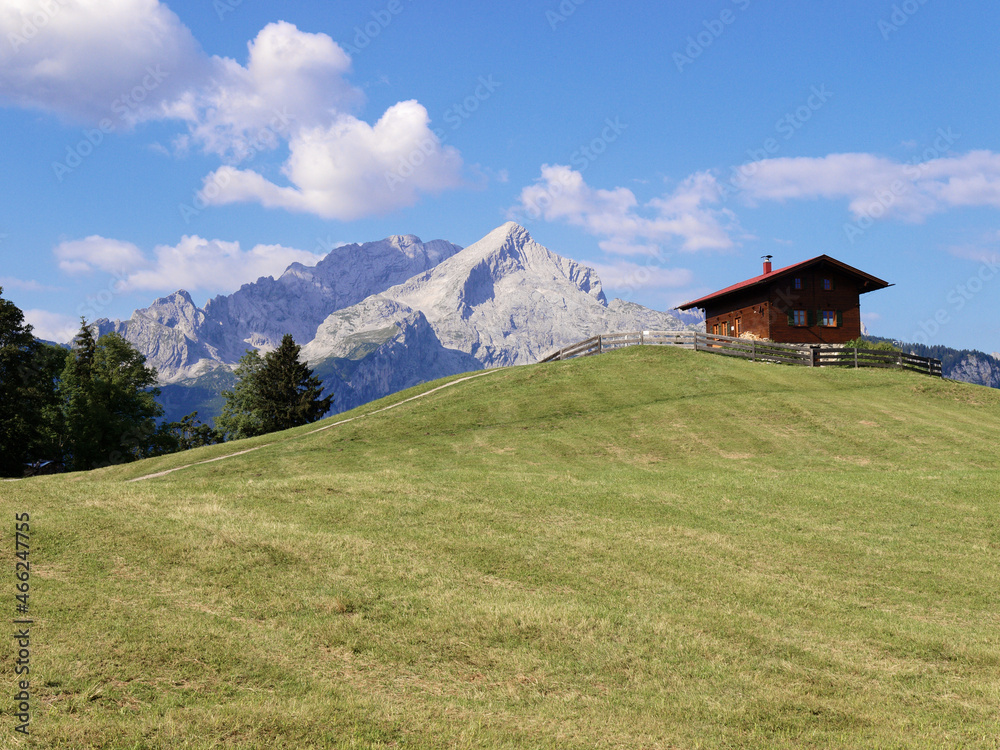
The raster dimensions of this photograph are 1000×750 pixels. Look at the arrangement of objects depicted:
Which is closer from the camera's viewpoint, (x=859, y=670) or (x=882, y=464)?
(x=859, y=670)

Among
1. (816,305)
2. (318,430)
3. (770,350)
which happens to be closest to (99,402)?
(318,430)

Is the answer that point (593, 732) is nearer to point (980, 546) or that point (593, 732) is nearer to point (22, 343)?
point (980, 546)

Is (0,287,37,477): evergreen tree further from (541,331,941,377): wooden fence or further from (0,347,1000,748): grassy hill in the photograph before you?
(541,331,941,377): wooden fence

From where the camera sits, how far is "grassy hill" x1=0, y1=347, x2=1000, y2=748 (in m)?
8.09

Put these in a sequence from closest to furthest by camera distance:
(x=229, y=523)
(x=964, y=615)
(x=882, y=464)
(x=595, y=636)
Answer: (x=595, y=636) → (x=964, y=615) → (x=229, y=523) → (x=882, y=464)

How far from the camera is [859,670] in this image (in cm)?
991

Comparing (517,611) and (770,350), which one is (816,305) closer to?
(770,350)

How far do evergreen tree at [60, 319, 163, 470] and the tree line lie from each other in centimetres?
8

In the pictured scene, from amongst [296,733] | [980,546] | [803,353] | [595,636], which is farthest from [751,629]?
[803,353]

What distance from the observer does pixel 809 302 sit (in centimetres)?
6444

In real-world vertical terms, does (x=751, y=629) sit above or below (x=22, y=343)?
below

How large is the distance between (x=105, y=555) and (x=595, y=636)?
952cm

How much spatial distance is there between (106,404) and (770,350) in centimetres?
5927

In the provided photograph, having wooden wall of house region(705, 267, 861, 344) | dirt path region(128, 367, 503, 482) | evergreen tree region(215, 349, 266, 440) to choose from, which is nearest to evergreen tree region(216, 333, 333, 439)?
evergreen tree region(215, 349, 266, 440)
